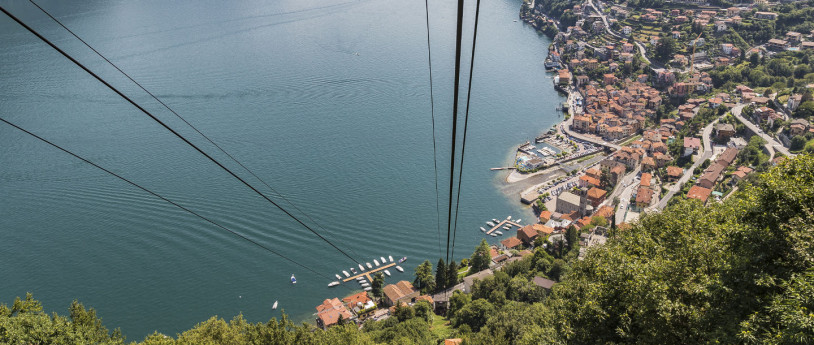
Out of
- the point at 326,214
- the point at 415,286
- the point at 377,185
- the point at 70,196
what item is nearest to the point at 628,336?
the point at 415,286

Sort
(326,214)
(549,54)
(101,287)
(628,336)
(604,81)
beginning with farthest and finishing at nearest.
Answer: (549,54) < (604,81) < (326,214) < (101,287) < (628,336)

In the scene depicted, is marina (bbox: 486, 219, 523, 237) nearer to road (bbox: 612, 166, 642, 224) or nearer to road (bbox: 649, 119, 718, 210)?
road (bbox: 612, 166, 642, 224)

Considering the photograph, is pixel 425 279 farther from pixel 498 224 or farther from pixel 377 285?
pixel 498 224

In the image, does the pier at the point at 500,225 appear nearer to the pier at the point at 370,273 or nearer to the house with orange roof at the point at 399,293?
the pier at the point at 370,273

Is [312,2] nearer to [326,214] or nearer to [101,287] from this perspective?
[326,214]

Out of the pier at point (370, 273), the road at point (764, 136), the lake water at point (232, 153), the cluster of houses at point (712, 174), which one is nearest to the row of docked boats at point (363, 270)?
the pier at point (370, 273)

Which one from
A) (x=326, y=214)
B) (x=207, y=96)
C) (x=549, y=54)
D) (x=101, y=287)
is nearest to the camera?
(x=101, y=287)
